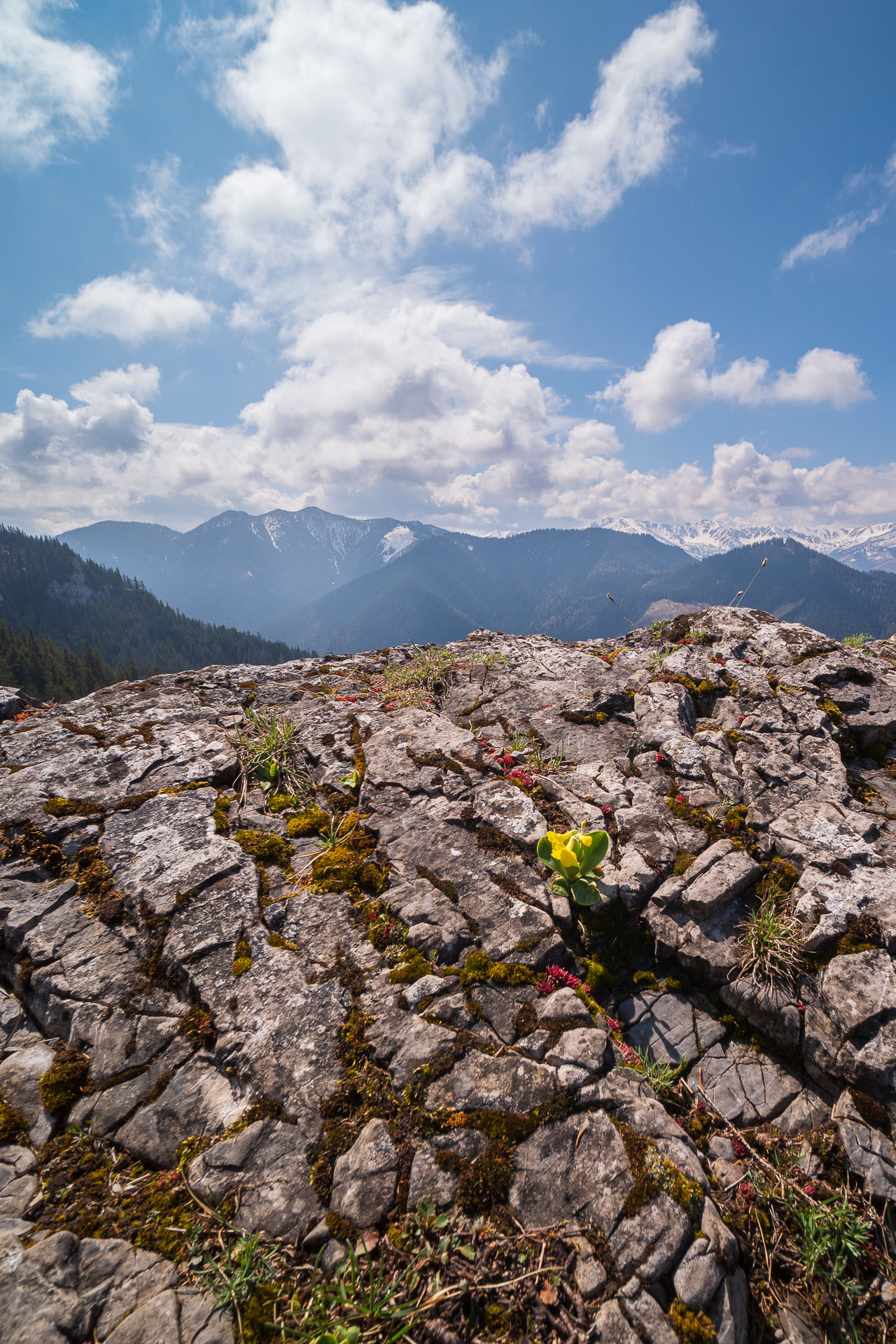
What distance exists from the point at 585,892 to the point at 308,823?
466 cm

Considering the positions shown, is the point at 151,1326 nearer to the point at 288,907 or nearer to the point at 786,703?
the point at 288,907

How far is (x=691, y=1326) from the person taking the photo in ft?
11.7

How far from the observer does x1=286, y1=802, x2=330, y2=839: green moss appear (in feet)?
26.7

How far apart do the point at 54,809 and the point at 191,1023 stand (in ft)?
15.3

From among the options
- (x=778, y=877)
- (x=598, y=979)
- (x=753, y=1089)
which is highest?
(x=778, y=877)

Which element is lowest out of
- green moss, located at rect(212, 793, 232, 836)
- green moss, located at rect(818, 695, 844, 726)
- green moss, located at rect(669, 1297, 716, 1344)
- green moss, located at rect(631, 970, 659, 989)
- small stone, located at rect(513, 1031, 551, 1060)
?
green moss, located at rect(669, 1297, 716, 1344)

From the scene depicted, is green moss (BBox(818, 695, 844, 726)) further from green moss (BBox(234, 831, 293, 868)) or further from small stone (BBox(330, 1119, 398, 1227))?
green moss (BBox(234, 831, 293, 868))

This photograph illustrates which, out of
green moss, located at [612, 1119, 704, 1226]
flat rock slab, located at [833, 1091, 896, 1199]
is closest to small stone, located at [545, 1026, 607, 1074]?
green moss, located at [612, 1119, 704, 1226]

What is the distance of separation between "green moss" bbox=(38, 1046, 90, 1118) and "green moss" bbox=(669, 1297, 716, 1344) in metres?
5.69

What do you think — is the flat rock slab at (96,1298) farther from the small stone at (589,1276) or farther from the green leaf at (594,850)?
the green leaf at (594,850)

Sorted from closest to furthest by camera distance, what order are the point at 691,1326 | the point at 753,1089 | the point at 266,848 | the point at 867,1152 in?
the point at 691,1326
the point at 867,1152
the point at 753,1089
the point at 266,848

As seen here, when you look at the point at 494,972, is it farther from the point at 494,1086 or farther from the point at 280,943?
the point at 280,943

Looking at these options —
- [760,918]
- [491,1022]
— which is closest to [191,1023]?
[491,1022]

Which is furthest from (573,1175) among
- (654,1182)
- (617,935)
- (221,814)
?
(221,814)
